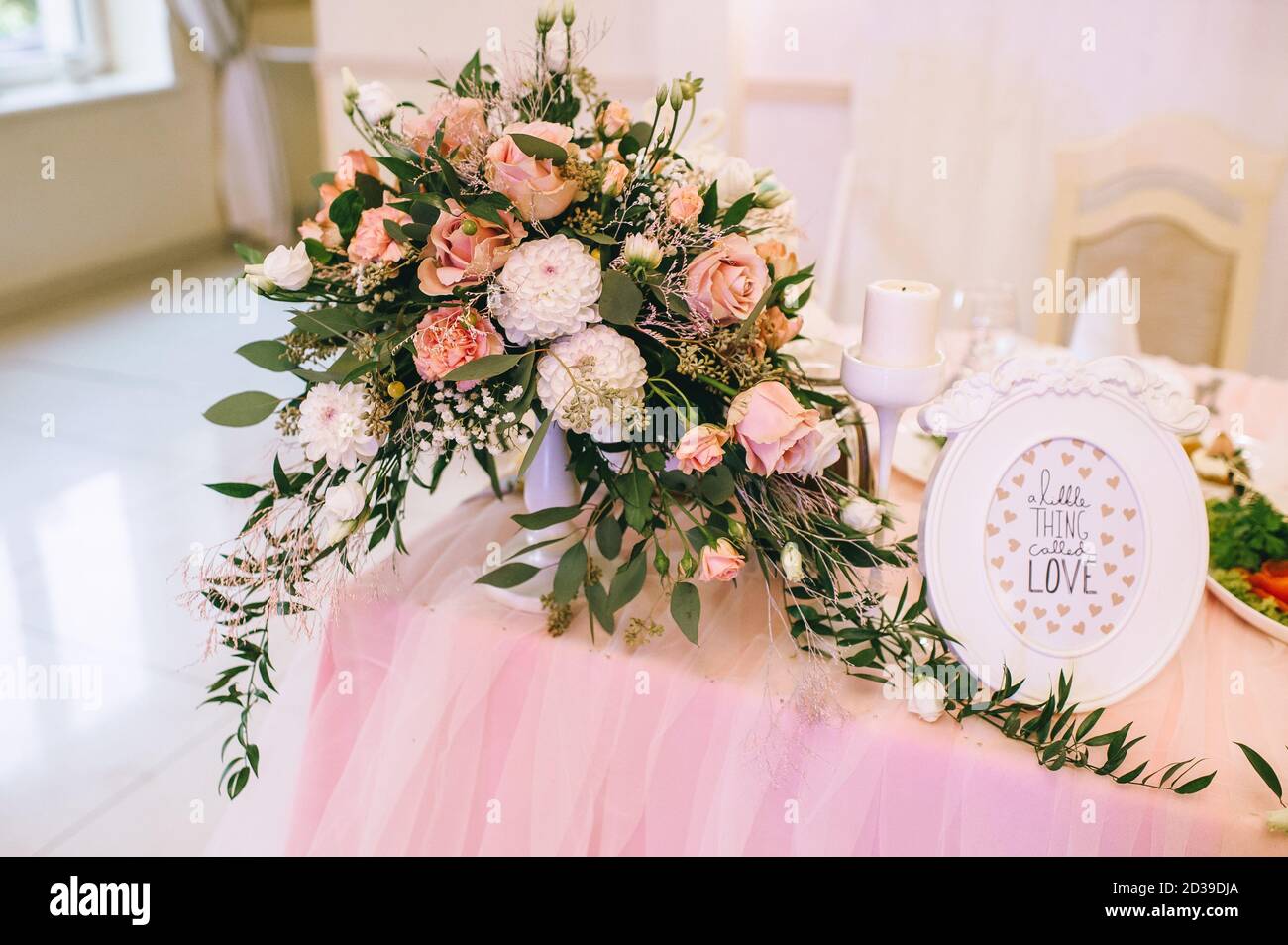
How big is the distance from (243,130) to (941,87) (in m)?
4.02

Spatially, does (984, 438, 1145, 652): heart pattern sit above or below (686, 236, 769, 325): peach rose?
below

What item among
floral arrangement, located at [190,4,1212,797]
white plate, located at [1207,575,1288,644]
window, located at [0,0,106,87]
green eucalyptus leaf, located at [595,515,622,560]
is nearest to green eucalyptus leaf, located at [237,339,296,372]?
floral arrangement, located at [190,4,1212,797]

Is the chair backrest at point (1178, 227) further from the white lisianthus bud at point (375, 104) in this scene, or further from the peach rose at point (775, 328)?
the white lisianthus bud at point (375, 104)

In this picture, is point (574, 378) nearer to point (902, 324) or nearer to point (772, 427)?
point (772, 427)

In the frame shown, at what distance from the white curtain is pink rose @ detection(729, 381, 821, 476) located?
526 cm

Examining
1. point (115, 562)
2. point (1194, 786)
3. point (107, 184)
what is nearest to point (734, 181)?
point (1194, 786)

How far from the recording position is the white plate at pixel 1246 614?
1055 mm

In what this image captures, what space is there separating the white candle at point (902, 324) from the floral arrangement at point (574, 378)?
3.2 inches

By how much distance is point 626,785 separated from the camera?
104 centimetres

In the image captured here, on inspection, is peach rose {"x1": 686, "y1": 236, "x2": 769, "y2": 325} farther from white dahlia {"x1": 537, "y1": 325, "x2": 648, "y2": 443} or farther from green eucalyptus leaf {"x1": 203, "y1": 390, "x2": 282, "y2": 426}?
green eucalyptus leaf {"x1": 203, "y1": 390, "x2": 282, "y2": 426}

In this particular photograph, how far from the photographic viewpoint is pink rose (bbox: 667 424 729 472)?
87cm

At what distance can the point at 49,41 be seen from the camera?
5.00 metres

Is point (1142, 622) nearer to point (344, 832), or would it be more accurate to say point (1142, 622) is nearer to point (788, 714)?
point (788, 714)
